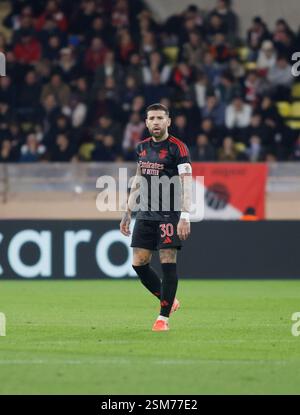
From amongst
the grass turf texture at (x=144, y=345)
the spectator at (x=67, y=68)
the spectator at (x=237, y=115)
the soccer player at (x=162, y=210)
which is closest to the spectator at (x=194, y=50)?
the spectator at (x=237, y=115)

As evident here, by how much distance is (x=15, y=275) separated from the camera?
1838 centimetres

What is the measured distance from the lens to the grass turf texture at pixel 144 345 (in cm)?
773

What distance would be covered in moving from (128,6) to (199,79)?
313 centimetres

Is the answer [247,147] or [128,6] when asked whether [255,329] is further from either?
[128,6]

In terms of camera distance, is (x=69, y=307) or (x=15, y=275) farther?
(x=15, y=275)

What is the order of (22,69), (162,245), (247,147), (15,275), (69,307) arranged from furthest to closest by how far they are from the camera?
(22,69), (247,147), (15,275), (69,307), (162,245)

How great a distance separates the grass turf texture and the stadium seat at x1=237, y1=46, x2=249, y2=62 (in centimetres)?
921

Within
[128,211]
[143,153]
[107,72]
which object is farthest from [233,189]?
[143,153]

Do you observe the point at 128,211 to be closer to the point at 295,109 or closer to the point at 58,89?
the point at 58,89

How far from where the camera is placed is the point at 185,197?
34.4ft

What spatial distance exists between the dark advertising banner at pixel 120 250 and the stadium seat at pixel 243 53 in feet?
20.2

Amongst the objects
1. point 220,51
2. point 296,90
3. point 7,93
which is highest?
point 220,51

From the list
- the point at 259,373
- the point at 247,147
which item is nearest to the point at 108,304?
the point at 259,373

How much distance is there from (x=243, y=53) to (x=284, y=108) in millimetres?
1702
